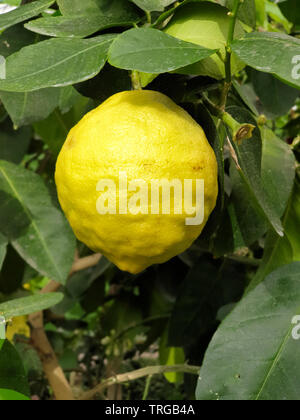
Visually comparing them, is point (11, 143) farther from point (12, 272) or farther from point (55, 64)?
point (55, 64)

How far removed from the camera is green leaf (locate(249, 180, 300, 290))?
64 centimetres

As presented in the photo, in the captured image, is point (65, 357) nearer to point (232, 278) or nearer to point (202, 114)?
point (232, 278)

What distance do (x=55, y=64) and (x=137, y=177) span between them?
12cm

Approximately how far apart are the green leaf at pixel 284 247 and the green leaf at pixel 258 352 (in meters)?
0.09

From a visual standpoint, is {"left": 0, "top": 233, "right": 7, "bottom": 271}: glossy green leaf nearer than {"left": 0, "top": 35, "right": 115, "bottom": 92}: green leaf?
No

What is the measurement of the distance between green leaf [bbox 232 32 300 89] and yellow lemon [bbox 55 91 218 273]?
0.09 metres

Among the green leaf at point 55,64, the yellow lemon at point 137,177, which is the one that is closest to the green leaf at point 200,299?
the yellow lemon at point 137,177

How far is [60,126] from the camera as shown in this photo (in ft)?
3.10

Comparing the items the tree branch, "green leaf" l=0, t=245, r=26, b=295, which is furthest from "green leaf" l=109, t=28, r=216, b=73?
the tree branch

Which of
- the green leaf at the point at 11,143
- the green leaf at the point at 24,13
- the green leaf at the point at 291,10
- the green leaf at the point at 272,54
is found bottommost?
the green leaf at the point at 11,143

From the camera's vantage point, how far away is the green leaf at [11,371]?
0.56 metres

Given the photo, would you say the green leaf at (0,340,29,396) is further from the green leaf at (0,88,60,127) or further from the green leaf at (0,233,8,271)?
the green leaf at (0,88,60,127)

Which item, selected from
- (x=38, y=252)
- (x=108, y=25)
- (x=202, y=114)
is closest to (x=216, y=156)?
(x=202, y=114)

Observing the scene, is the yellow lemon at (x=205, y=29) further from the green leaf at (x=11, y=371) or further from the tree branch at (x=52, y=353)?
the tree branch at (x=52, y=353)
